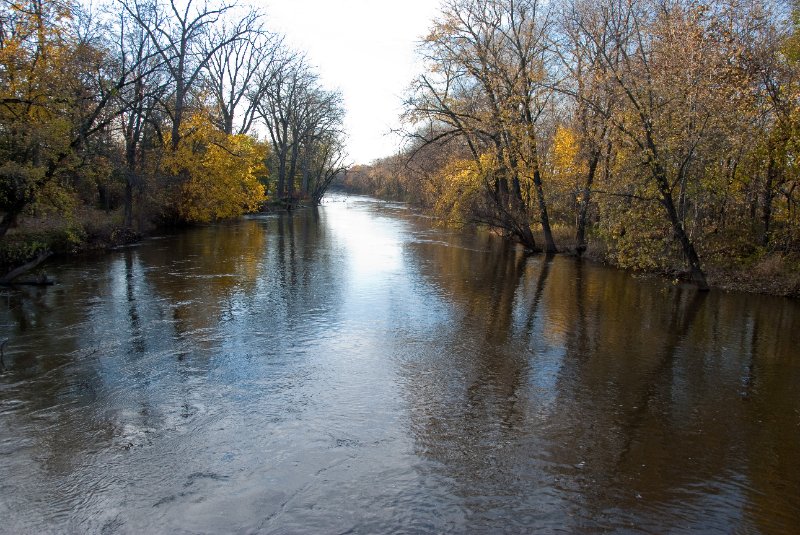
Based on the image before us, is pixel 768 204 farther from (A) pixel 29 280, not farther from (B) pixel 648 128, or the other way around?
(A) pixel 29 280

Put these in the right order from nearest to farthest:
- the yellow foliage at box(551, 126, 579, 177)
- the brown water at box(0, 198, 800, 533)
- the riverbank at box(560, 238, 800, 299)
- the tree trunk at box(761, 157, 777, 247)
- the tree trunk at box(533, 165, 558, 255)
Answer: the brown water at box(0, 198, 800, 533)
the riverbank at box(560, 238, 800, 299)
the tree trunk at box(761, 157, 777, 247)
the tree trunk at box(533, 165, 558, 255)
the yellow foliage at box(551, 126, 579, 177)

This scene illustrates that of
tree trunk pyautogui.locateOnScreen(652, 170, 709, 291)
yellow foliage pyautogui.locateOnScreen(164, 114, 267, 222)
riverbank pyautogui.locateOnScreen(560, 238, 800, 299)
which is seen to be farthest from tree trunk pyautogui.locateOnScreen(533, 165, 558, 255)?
yellow foliage pyautogui.locateOnScreen(164, 114, 267, 222)

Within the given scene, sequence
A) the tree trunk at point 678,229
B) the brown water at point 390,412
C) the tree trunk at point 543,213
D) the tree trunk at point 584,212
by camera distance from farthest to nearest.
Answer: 1. the tree trunk at point 543,213
2. the tree trunk at point 584,212
3. the tree trunk at point 678,229
4. the brown water at point 390,412

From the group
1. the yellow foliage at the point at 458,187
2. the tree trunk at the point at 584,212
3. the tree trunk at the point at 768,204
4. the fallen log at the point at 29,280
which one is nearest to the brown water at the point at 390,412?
the fallen log at the point at 29,280

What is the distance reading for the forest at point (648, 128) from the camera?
14.9m

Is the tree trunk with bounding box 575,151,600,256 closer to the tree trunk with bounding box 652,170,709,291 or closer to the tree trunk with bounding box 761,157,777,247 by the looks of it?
the tree trunk with bounding box 652,170,709,291

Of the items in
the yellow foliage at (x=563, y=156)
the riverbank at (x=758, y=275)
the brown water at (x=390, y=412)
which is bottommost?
the brown water at (x=390, y=412)

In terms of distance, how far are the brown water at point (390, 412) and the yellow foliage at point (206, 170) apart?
51.7 feet

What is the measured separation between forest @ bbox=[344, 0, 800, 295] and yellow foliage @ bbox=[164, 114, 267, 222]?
12.3 meters

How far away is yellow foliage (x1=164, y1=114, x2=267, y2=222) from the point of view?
1152 inches

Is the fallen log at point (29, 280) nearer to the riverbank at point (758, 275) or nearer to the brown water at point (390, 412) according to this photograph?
the brown water at point (390, 412)

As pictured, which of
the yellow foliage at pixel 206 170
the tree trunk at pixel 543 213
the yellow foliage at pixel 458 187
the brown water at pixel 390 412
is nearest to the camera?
the brown water at pixel 390 412

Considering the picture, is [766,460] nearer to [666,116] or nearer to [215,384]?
[215,384]

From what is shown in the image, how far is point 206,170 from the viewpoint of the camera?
99.7ft
